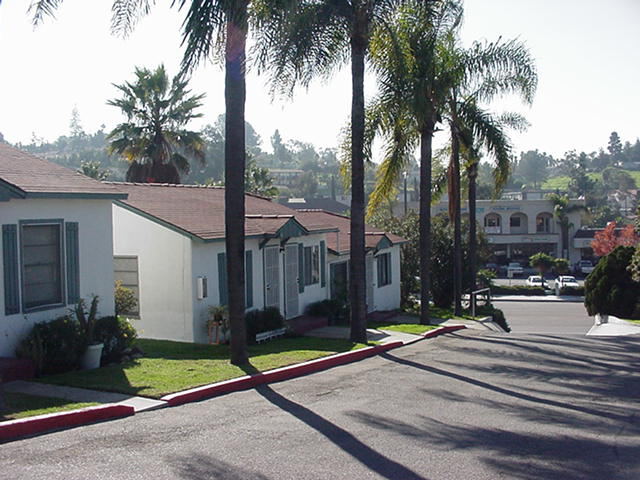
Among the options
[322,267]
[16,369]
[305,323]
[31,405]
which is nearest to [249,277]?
[305,323]

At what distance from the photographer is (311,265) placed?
22328mm

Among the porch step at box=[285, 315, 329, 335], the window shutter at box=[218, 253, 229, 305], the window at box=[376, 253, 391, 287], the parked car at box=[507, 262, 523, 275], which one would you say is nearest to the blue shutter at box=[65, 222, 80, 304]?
the window shutter at box=[218, 253, 229, 305]

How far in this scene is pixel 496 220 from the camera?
76.6m

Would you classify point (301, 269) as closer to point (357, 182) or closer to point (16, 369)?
point (357, 182)

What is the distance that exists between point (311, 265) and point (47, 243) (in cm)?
1075

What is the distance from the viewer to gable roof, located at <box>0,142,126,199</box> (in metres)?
11.7

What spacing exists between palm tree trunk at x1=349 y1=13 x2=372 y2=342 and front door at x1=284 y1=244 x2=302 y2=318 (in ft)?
11.3

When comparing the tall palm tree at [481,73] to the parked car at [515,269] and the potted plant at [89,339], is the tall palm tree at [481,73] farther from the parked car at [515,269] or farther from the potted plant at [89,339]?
the parked car at [515,269]

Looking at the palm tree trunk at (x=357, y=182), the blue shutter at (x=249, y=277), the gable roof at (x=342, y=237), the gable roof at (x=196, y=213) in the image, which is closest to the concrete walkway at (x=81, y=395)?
the gable roof at (x=196, y=213)

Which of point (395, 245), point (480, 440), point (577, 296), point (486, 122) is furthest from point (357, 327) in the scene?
point (577, 296)

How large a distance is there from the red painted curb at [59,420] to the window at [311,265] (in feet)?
41.7

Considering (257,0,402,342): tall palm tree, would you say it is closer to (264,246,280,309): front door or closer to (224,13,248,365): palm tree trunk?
(224,13,248,365): palm tree trunk

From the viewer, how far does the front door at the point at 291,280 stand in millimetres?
20406

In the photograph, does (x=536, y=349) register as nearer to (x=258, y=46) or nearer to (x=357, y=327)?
(x=357, y=327)
